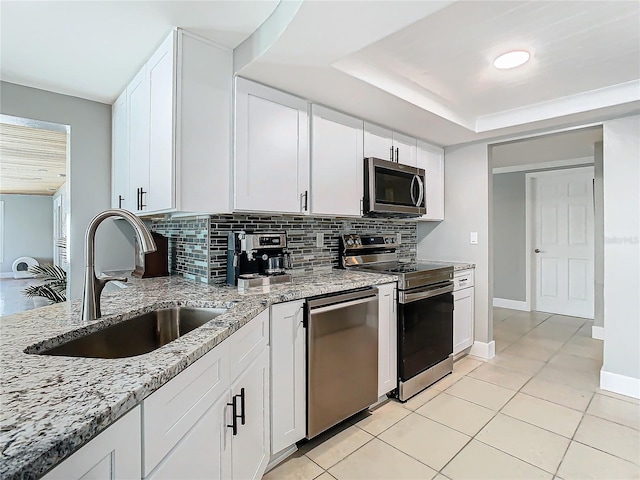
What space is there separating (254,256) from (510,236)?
4617mm

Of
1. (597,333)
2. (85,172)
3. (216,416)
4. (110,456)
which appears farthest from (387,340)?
(597,333)

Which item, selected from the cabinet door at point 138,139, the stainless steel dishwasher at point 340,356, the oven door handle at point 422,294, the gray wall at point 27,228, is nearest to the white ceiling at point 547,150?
the oven door handle at point 422,294

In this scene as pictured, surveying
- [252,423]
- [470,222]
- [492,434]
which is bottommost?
[492,434]

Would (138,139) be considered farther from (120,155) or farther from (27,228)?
(27,228)

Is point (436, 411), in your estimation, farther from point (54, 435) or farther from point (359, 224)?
point (54, 435)

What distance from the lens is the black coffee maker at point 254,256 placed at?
209 cm

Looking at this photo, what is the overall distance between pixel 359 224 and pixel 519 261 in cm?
341

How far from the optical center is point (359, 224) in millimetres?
3203

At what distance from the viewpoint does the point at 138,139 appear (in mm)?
2361

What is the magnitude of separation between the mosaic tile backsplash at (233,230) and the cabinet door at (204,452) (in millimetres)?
1160

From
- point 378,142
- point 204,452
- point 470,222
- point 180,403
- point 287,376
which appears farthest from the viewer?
point 470,222

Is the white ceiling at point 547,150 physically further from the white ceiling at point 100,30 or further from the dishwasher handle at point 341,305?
the white ceiling at point 100,30

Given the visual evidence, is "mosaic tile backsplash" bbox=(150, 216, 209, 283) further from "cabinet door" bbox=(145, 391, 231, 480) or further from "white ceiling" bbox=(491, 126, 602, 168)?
"white ceiling" bbox=(491, 126, 602, 168)

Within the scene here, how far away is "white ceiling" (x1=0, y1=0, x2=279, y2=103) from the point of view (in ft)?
5.43
